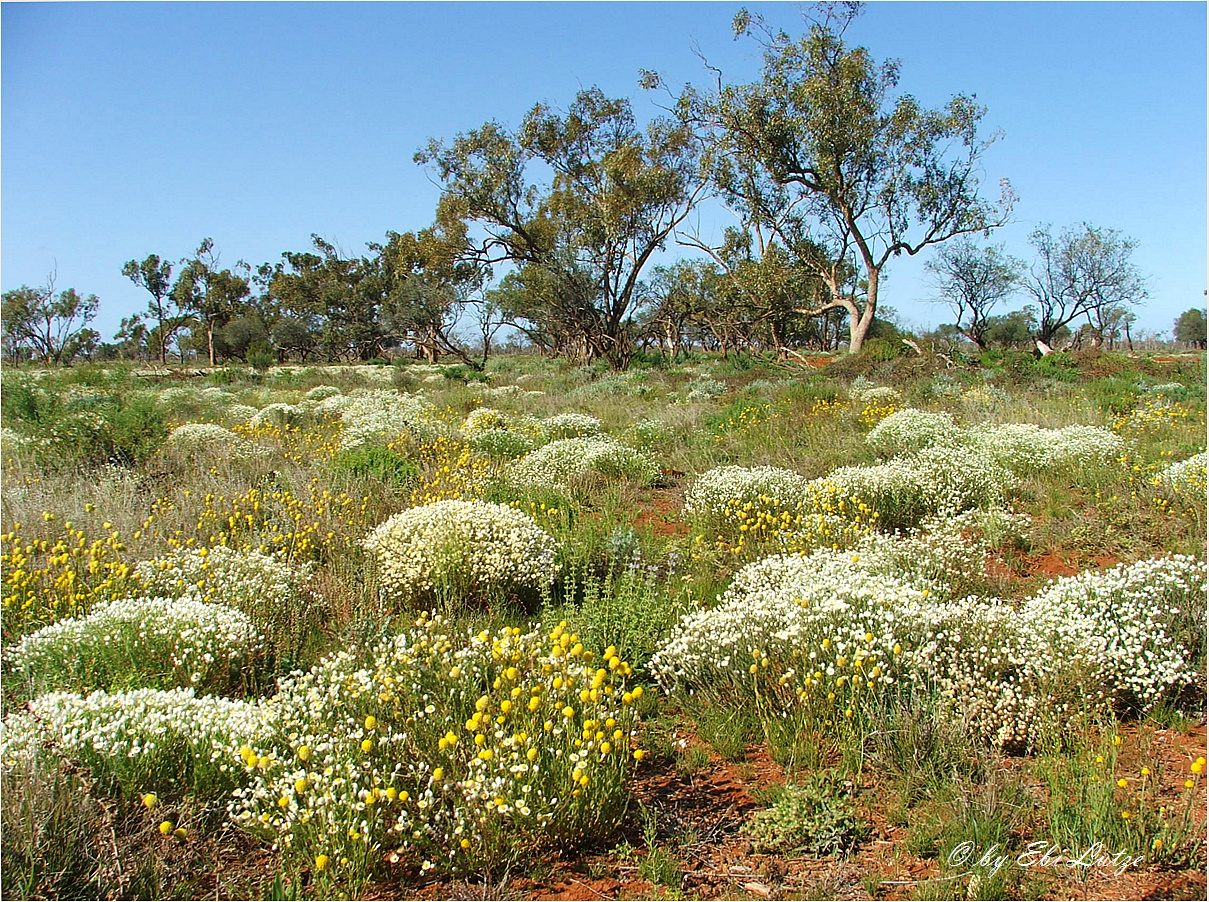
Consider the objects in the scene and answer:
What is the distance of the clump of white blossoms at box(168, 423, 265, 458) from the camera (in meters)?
8.23

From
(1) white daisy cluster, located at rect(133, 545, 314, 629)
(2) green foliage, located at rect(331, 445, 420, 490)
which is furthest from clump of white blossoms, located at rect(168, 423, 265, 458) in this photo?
(1) white daisy cluster, located at rect(133, 545, 314, 629)

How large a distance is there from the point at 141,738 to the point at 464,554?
2190 millimetres

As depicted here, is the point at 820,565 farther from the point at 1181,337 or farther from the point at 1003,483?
the point at 1181,337

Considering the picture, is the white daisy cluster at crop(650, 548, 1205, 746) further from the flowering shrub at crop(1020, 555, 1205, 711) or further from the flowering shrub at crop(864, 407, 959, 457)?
the flowering shrub at crop(864, 407, 959, 457)

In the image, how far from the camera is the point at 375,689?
3180mm

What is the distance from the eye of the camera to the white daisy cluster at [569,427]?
10766mm

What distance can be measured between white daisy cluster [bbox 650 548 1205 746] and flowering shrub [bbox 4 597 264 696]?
2122 mm

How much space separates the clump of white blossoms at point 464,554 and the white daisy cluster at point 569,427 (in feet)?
17.5

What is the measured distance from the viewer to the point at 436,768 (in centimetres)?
270

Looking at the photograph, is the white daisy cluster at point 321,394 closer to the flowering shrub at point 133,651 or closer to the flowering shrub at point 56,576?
the flowering shrub at point 56,576

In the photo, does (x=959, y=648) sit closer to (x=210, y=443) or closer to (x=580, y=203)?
(x=210, y=443)

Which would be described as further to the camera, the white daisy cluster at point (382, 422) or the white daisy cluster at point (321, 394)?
the white daisy cluster at point (321, 394)

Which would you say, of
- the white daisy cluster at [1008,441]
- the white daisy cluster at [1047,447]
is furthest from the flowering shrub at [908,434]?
the white daisy cluster at [1047,447]

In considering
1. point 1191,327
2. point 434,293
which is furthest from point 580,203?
point 1191,327
